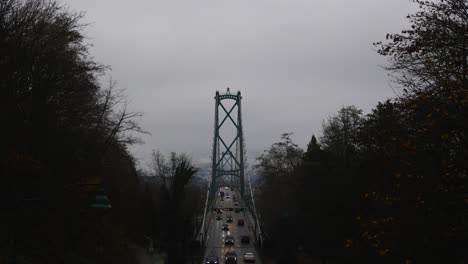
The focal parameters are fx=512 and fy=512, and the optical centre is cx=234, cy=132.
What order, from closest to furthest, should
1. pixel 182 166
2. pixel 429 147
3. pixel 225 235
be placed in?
pixel 429 147, pixel 182 166, pixel 225 235

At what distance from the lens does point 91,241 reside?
17.4 m

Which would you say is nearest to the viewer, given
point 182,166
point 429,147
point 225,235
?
point 429,147

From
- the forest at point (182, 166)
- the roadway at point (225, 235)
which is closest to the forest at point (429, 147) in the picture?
the forest at point (182, 166)

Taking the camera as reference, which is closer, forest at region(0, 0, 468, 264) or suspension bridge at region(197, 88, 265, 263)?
forest at region(0, 0, 468, 264)

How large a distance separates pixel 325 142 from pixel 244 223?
931 inches

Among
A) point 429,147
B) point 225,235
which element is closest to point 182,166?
point 429,147

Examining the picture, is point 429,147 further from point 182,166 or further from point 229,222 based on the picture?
point 229,222

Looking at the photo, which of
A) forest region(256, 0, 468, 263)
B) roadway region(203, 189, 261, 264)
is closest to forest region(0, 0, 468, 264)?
forest region(256, 0, 468, 263)

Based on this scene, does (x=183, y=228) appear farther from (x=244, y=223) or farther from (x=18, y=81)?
(x=244, y=223)

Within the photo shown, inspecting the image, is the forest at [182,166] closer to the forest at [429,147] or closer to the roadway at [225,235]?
the forest at [429,147]

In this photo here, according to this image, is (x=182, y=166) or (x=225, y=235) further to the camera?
(x=225, y=235)

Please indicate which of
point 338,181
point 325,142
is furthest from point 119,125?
point 325,142

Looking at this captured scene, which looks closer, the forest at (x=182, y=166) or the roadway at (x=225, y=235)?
the forest at (x=182, y=166)

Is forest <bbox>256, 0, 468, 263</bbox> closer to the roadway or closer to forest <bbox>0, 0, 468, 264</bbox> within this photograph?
forest <bbox>0, 0, 468, 264</bbox>
